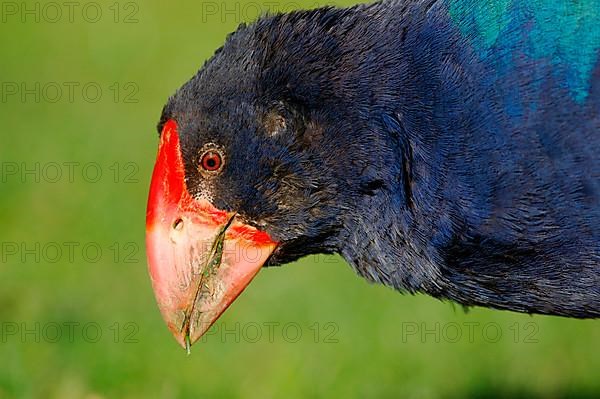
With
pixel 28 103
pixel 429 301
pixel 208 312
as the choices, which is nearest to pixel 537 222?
pixel 208 312

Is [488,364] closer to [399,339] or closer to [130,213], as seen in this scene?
[399,339]

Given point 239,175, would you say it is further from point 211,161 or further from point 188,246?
point 188,246

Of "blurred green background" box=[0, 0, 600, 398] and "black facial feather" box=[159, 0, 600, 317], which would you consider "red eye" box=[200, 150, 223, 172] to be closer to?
"black facial feather" box=[159, 0, 600, 317]

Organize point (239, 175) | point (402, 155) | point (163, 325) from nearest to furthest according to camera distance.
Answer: point (402, 155)
point (239, 175)
point (163, 325)

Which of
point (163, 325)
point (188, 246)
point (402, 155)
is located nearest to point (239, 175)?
point (188, 246)

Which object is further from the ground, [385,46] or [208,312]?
[385,46]

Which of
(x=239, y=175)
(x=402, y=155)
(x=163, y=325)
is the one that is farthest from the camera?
(x=163, y=325)

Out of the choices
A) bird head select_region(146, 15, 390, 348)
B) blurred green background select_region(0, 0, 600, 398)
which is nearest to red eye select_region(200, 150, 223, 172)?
bird head select_region(146, 15, 390, 348)

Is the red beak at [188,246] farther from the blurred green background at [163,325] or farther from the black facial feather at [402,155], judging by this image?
the blurred green background at [163,325]
